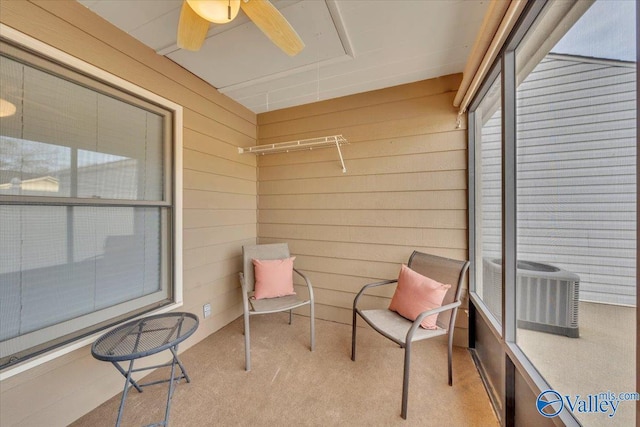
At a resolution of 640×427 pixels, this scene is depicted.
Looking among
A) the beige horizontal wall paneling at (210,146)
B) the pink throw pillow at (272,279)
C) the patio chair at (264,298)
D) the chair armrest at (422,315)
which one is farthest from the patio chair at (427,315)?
the beige horizontal wall paneling at (210,146)

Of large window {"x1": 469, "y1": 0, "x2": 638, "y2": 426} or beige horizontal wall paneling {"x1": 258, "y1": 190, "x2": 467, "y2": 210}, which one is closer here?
large window {"x1": 469, "y1": 0, "x2": 638, "y2": 426}

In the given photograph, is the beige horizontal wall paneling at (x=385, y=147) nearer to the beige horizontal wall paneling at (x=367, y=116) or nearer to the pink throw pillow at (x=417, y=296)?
the beige horizontal wall paneling at (x=367, y=116)

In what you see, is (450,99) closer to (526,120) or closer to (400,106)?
(400,106)

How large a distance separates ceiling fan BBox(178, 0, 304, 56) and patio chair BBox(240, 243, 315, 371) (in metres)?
1.80

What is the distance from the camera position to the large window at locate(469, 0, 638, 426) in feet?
2.33

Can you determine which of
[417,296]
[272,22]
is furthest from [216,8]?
[417,296]

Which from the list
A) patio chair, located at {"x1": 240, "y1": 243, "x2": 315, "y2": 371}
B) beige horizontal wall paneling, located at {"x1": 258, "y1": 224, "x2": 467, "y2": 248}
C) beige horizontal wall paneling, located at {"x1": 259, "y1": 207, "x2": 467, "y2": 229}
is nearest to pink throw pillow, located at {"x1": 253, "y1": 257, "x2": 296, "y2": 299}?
patio chair, located at {"x1": 240, "y1": 243, "x2": 315, "y2": 371}

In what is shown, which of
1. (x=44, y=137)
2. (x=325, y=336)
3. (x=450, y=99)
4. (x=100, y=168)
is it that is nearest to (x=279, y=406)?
(x=325, y=336)

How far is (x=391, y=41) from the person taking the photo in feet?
5.76

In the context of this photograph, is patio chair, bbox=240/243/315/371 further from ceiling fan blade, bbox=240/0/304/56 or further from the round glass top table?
ceiling fan blade, bbox=240/0/304/56

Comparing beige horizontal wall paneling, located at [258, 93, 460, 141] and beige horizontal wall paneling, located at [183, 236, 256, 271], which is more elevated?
beige horizontal wall paneling, located at [258, 93, 460, 141]

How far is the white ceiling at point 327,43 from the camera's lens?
4.83 ft

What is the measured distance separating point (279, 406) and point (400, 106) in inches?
106

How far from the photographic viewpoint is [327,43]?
1.77 m
